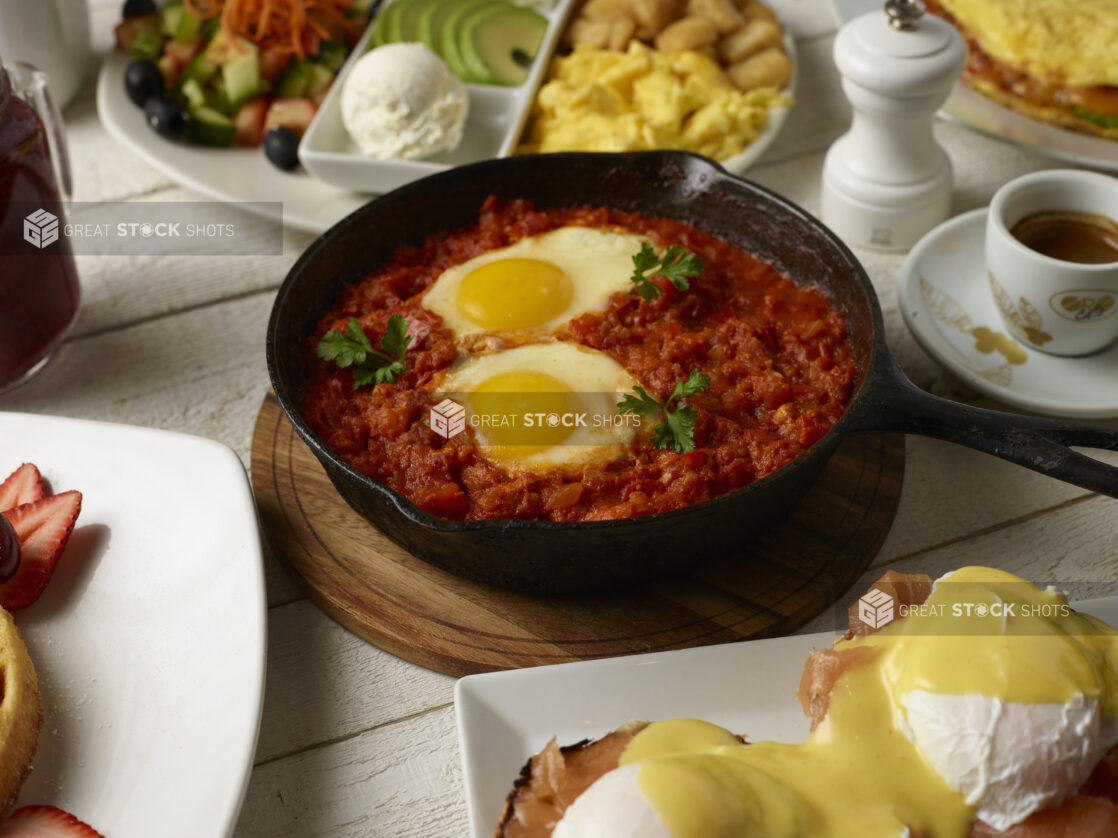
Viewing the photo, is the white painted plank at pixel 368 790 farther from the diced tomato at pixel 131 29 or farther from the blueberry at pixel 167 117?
the diced tomato at pixel 131 29

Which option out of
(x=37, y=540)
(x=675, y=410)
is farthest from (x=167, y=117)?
(x=675, y=410)

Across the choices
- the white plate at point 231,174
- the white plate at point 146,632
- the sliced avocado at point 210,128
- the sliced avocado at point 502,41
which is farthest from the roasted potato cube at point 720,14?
the white plate at point 146,632

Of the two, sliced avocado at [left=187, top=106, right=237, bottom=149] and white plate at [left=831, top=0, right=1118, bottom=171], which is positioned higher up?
white plate at [left=831, top=0, right=1118, bottom=171]

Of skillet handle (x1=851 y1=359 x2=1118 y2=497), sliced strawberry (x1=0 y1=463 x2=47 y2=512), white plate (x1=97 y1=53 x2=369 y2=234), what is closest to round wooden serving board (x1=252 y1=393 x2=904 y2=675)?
skillet handle (x1=851 y1=359 x2=1118 y2=497)

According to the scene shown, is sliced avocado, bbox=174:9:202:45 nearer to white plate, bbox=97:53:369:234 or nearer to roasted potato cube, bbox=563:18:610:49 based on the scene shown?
white plate, bbox=97:53:369:234

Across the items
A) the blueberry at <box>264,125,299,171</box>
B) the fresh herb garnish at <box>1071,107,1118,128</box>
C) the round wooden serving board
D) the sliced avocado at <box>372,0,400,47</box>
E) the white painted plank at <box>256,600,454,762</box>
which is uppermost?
the fresh herb garnish at <box>1071,107,1118,128</box>

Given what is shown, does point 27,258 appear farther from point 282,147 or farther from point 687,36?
point 687,36
